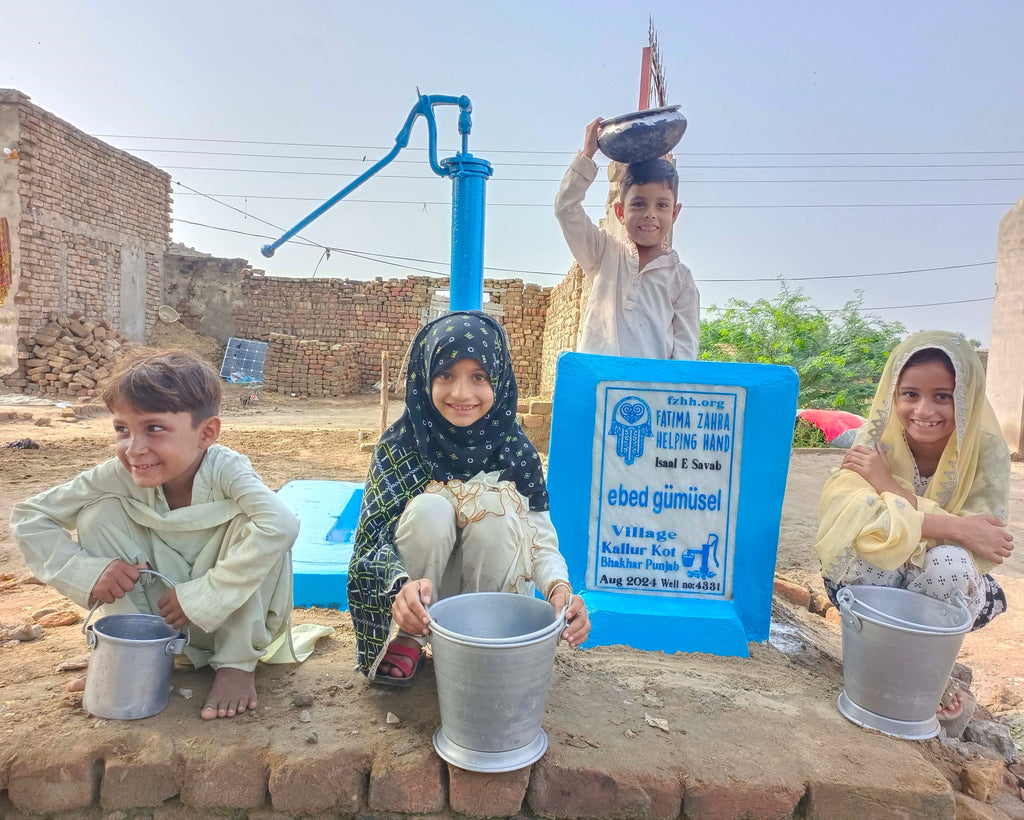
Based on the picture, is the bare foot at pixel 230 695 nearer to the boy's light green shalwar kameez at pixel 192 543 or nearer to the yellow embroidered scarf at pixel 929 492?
the boy's light green shalwar kameez at pixel 192 543

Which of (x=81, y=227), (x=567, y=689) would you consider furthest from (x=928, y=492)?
(x=81, y=227)

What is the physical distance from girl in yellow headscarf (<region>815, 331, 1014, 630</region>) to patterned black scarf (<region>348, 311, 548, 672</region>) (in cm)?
96

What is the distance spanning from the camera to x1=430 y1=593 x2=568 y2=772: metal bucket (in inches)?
53.4

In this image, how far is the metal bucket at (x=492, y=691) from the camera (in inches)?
53.4

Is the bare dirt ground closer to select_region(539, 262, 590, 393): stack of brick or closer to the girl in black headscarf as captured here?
the girl in black headscarf

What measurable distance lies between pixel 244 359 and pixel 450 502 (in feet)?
57.4

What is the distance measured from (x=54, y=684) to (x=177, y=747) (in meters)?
0.54

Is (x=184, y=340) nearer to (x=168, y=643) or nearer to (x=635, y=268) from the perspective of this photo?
(x=635, y=268)

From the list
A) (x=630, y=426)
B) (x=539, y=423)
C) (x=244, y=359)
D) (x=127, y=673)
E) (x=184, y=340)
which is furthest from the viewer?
(x=244, y=359)

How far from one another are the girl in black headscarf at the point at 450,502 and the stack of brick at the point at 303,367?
15533mm

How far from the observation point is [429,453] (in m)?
1.86

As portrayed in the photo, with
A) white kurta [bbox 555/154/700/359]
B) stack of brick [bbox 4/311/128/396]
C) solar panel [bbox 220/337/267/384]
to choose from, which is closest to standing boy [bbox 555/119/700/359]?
white kurta [bbox 555/154/700/359]

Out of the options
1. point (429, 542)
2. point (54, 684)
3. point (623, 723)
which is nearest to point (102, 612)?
point (54, 684)

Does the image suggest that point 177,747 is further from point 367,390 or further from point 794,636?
point 367,390
